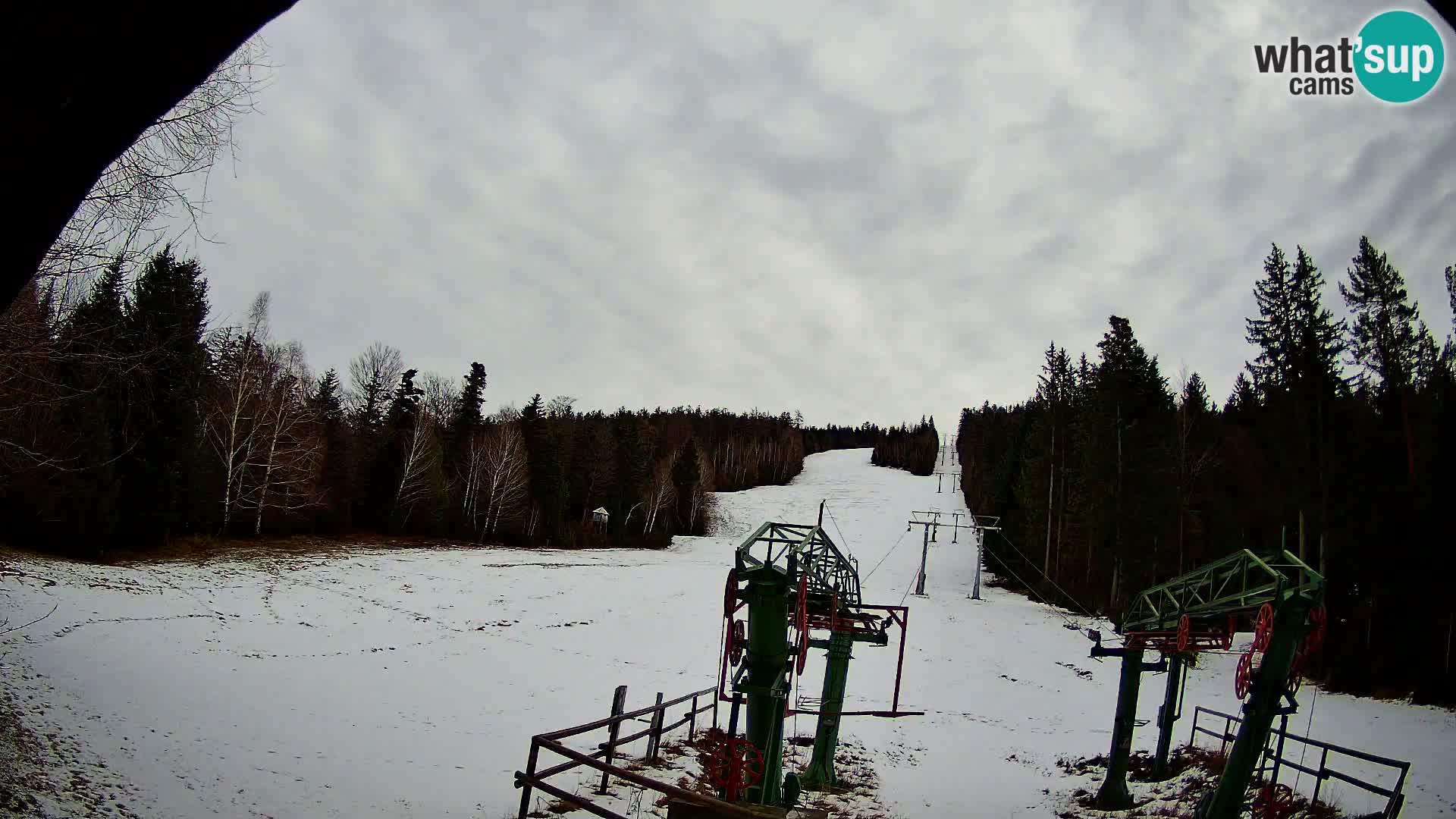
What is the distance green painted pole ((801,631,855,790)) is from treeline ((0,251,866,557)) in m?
13.4

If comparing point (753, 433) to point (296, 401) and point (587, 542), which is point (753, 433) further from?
point (296, 401)

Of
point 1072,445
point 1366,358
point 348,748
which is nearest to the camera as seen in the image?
point 348,748

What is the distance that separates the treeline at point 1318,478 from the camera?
21.2 m

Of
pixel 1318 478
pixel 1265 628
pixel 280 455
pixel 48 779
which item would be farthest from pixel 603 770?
pixel 280 455

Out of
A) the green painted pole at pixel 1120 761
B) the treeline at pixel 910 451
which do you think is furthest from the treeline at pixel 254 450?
the treeline at pixel 910 451

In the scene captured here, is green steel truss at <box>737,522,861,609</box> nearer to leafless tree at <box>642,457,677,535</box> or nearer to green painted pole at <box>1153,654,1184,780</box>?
green painted pole at <box>1153,654,1184,780</box>

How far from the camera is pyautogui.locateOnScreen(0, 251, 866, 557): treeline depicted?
6.97 meters

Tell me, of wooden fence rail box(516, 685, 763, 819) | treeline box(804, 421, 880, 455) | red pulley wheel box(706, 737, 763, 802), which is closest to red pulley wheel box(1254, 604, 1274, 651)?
red pulley wheel box(706, 737, 763, 802)

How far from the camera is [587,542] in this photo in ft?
172

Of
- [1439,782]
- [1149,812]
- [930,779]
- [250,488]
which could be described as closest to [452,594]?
[250,488]

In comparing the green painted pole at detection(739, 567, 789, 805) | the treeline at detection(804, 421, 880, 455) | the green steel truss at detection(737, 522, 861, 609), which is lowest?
the green painted pole at detection(739, 567, 789, 805)

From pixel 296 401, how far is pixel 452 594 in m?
18.9

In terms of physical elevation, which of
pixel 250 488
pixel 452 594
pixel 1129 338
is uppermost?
pixel 1129 338

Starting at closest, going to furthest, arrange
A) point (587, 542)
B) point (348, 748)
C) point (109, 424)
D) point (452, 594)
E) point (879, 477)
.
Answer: point (348, 748), point (109, 424), point (452, 594), point (587, 542), point (879, 477)
